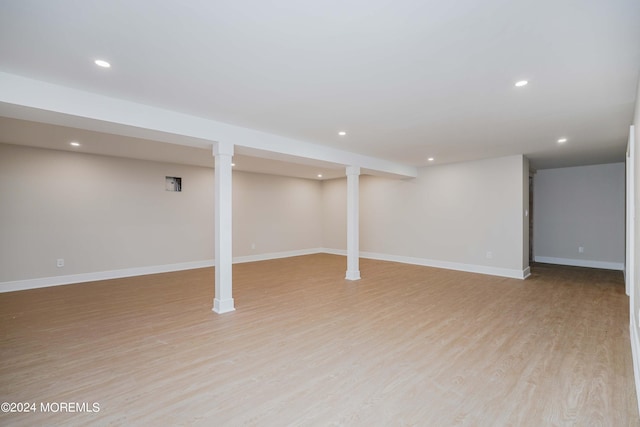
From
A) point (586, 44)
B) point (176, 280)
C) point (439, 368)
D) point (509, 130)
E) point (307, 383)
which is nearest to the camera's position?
point (586, 44)

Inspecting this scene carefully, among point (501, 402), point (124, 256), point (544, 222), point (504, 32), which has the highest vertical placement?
point (504, 32)

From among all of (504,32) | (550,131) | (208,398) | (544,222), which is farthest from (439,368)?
(544,222)

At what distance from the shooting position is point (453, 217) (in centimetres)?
690

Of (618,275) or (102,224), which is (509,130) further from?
(102,224)

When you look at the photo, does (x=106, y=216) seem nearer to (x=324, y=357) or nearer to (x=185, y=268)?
(x=185, y=268)

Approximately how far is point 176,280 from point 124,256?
1.32m

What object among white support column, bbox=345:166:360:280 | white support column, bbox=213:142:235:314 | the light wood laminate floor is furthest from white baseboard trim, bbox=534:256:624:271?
white support column, bbox=213:142:235:314

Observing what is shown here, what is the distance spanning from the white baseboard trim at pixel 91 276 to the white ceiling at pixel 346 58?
110 inches

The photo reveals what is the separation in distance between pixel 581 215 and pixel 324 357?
7.65 meters

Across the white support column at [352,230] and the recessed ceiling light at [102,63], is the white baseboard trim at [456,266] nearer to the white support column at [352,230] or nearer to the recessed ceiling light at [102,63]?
the white support column at [352,230]

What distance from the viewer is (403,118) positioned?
363 centimetres

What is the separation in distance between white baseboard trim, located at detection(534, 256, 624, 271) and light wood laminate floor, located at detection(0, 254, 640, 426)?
2479mm

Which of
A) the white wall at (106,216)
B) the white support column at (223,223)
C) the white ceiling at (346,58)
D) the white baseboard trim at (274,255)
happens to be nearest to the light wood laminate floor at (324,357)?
the white support column at (223,223)

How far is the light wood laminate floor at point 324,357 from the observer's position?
1.97 meters
